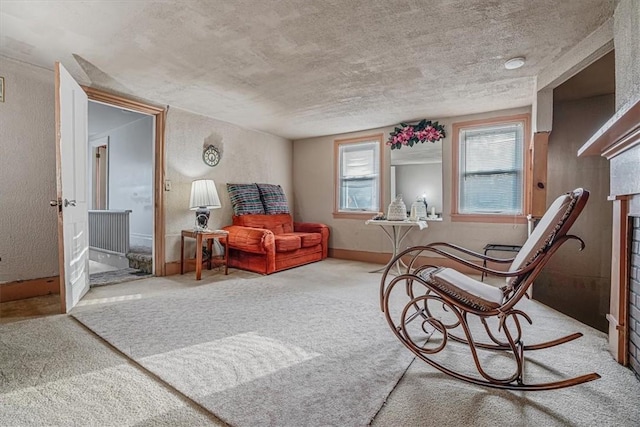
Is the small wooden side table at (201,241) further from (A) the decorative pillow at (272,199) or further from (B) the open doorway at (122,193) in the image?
(A) the decorative pillow at (272,199)

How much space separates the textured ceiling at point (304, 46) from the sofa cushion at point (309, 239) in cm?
191

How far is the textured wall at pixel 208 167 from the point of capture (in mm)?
4133

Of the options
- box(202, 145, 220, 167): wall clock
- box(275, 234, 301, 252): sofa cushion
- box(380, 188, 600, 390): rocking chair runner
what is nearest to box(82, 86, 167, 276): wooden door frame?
box(202, 145, 220, 167): wall clock

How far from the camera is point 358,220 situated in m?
5.30

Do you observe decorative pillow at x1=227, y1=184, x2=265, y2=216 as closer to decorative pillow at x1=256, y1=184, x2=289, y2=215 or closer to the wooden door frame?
decorative pillow at x1=256, y1=184, x2=289, y2=215

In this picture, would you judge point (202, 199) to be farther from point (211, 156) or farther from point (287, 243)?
Result: point (287, 243)

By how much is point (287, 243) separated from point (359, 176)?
1806 millimetres

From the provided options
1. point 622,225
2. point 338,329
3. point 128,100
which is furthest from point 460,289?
point 128,100

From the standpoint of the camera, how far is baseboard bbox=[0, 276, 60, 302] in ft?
9.45

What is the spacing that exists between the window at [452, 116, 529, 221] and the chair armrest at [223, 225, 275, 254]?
259cm

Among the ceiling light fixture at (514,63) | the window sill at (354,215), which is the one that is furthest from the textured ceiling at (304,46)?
the window sill at (354,215)

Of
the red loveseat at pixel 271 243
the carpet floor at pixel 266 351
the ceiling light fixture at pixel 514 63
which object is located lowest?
the carpet floor at pixel 266 351

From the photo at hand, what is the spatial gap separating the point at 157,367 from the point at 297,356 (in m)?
0.76

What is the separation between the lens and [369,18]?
2.14 m
